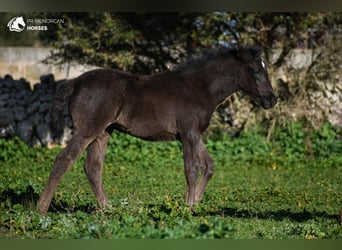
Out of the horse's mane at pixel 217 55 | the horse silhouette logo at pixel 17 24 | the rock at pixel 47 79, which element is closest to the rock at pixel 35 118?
the rock at pixel 47 79

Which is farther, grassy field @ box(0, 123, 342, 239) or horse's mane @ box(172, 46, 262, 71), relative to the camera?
horse's mane @ box(172, 46, 262, 71)

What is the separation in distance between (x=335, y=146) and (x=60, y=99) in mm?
8482

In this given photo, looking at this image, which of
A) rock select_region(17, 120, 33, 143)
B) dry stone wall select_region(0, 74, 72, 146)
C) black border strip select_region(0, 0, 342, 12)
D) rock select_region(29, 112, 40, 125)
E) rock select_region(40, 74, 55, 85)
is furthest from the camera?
rock select_region(40, 74, 55, 85)

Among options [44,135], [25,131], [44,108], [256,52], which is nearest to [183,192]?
[256,52]

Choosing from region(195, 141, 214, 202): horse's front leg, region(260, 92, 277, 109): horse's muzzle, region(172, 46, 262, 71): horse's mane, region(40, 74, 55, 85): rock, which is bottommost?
region(195, 141, 214, 202): horse's front leg

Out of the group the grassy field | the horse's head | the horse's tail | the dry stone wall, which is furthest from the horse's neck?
the dry stone wall

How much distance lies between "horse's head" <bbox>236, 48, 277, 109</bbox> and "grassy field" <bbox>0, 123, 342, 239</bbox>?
5.26 feet

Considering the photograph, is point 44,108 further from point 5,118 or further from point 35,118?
point 5,118

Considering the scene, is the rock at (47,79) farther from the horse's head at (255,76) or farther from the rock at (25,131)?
the horse's head at (255,76)

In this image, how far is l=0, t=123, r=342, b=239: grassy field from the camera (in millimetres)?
7324

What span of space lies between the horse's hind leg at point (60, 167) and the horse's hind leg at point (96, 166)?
516mm

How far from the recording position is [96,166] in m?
9.09

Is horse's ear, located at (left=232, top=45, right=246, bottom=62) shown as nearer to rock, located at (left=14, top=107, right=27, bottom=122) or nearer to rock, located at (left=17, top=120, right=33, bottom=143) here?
rock, located at (left=17, top=120, right=33, bottom=143)

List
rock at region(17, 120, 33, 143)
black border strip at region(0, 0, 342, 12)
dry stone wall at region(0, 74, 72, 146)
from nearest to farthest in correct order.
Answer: black border strip at region(0, 0, 342, 12) → rock at region(17, 120, 33, 143) → dry stone wall at region(0, 74, 72, 146)
